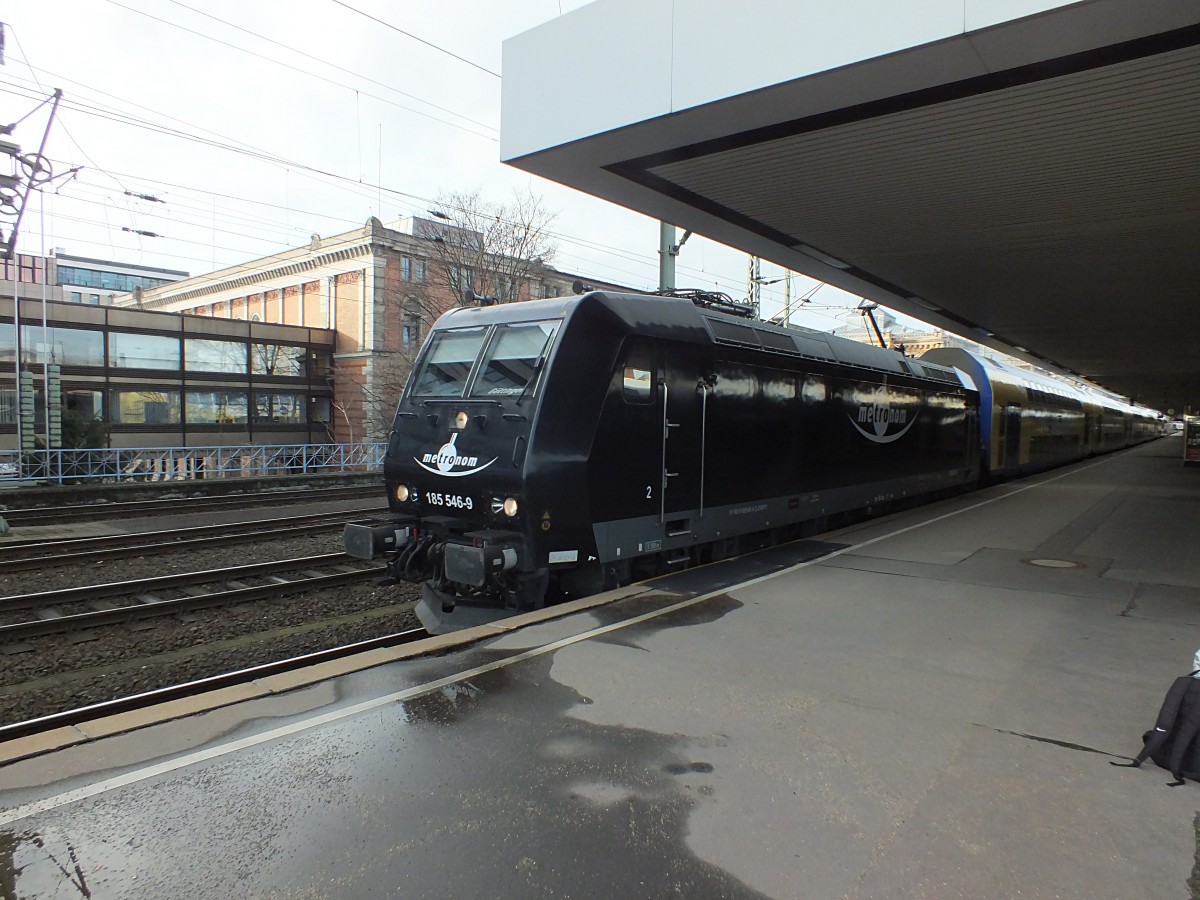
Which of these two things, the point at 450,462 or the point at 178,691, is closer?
the point at 178,691

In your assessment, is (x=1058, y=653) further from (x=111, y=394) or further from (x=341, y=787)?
(x=111, y=394)

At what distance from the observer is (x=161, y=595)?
355 inches

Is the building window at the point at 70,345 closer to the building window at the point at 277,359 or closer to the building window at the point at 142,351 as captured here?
the building window at the point at 142,351

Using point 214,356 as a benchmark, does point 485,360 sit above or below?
below

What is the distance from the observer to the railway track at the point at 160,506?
1496 centimetres

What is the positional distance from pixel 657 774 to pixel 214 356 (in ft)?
123

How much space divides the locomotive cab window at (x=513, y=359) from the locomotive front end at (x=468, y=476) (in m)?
0.01

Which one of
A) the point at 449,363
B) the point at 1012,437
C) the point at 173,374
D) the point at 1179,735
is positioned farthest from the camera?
the point at 173,374

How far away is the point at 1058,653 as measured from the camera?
5.73 metres

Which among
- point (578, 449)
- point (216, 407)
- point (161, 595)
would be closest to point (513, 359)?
point (578, 449)

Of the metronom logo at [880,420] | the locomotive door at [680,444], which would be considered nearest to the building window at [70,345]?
the locomotive door at [680,444]

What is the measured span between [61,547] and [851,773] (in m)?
12.7

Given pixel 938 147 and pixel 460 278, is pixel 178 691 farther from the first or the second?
pixel 460 278

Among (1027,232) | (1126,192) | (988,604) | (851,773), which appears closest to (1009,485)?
(1027,232)
